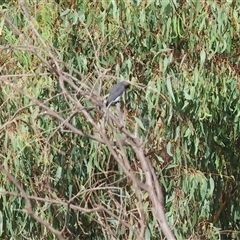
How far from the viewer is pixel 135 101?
3.71 m

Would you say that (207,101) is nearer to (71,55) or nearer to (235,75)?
(235,75)

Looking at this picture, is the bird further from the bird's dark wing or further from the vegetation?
the vegetation

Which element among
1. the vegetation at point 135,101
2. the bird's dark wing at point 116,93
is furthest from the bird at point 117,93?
the vegetation at point 135,101

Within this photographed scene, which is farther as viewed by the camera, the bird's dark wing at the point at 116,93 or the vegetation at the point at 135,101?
the vegetation at the point at 135,101

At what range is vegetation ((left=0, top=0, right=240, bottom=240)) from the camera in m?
3.55

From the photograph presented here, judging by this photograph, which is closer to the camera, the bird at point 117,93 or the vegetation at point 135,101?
the bird at point 117,93

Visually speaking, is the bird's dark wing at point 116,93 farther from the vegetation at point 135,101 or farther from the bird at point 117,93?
the vegetation at point 135,101

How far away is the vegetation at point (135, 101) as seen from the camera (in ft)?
11.6

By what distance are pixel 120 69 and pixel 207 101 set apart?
0.47 meters

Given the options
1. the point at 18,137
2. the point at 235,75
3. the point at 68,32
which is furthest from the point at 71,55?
the point at 235,75

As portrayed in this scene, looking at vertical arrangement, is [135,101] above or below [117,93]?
below

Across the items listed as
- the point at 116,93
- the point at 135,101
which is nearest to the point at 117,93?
the point at 116,93

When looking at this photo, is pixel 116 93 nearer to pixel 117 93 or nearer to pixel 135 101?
pixel 117 93

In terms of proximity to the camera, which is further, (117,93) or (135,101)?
(135,101)
